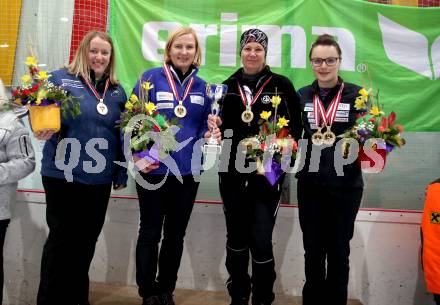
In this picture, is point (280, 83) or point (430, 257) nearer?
point (280, 83)

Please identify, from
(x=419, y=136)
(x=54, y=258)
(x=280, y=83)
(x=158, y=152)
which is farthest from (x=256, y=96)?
(x=419, y=136)

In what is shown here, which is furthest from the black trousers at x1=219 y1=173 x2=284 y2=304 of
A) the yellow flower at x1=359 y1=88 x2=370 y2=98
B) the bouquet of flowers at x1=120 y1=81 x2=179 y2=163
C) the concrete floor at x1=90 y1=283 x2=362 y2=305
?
the yellow flower at x1=359 y1=88 x2=370 y2=98

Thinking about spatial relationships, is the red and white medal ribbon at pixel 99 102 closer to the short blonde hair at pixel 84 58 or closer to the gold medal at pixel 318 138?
the short blonde hair at pixel 84 58

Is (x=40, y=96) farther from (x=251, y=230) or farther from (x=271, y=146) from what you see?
(x=251, y=230)

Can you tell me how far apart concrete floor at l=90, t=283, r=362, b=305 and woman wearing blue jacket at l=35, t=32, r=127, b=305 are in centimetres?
38

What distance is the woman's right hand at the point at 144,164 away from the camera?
2.37 m

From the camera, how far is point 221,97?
8.21 feet

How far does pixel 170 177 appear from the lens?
8.07ft

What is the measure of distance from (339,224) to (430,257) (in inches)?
31.6

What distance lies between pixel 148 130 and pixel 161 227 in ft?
1.99

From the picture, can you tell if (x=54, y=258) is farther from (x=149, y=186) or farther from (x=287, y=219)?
(x=287, y=219)

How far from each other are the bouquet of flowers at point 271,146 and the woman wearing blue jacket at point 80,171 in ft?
2.79

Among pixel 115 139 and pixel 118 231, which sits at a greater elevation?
pixel 115 139

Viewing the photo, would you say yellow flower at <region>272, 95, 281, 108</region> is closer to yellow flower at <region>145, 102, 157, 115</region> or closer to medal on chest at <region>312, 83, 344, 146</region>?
medal on chest at <region>312, 83, 344, 146</region>
